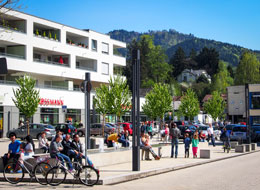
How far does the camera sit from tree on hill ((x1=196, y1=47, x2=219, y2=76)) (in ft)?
504

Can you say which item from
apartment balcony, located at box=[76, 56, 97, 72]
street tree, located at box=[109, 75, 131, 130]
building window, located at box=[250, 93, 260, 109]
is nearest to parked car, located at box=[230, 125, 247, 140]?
building window, located at box=[250, 93, 260, 109]

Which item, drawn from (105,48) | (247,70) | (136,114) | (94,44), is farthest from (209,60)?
(136,114)

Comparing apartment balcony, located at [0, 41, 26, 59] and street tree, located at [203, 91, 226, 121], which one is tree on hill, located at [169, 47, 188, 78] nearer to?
street tree, located at [203, 91, 226, 121]

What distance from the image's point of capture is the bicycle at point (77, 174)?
13250 millimetres

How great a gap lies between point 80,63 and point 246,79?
55.5 meters

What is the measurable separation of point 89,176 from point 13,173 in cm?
262

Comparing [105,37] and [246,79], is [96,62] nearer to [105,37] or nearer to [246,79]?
[105,37]

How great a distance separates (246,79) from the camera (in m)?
103

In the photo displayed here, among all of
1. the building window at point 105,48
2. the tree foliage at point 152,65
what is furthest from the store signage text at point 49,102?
the tree foliage at point 152,65

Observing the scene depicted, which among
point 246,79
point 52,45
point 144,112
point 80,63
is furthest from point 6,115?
point 246,79

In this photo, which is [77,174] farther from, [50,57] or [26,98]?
[50,57]

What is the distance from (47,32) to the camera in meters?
53.5

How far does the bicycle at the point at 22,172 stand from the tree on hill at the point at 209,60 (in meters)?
143

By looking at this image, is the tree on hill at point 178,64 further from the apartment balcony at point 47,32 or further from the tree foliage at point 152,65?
the apartment balcony at point 47,32
